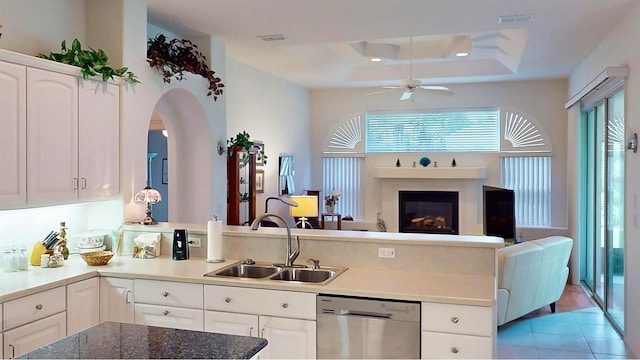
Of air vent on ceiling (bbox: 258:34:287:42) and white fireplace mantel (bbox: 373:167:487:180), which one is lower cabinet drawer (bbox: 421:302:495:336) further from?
white fireplace mantel (bbox: 373:167:487:180)

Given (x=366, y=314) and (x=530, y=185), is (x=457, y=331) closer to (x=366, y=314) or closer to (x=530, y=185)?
(x=366, y=314)

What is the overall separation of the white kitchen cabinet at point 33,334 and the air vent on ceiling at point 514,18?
4.22 meters

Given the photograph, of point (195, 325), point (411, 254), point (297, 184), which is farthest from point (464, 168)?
point (195, 325)

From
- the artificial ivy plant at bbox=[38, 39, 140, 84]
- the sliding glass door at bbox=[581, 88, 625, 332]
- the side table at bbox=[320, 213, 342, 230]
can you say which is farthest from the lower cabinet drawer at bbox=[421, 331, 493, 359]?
the side table at bbox=[320, 213, 342, 230]

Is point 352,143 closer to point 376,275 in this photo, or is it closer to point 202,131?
point 202,131

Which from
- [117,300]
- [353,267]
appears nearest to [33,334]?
[117,300]

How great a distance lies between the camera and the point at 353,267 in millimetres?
3346

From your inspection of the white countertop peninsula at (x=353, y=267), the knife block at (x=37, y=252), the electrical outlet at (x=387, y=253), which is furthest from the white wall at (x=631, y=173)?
the knife block at (x=37, y=252)

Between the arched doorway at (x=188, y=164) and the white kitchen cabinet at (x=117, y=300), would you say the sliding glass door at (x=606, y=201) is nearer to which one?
the arched doorway at (x=188, y=164)

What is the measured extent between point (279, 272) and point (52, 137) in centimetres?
176

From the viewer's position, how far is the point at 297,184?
27.6 feet

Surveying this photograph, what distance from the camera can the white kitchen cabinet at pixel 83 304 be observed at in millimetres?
3107

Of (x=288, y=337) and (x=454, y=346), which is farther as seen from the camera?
(x=288, y=337)

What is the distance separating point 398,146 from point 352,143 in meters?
0.83
